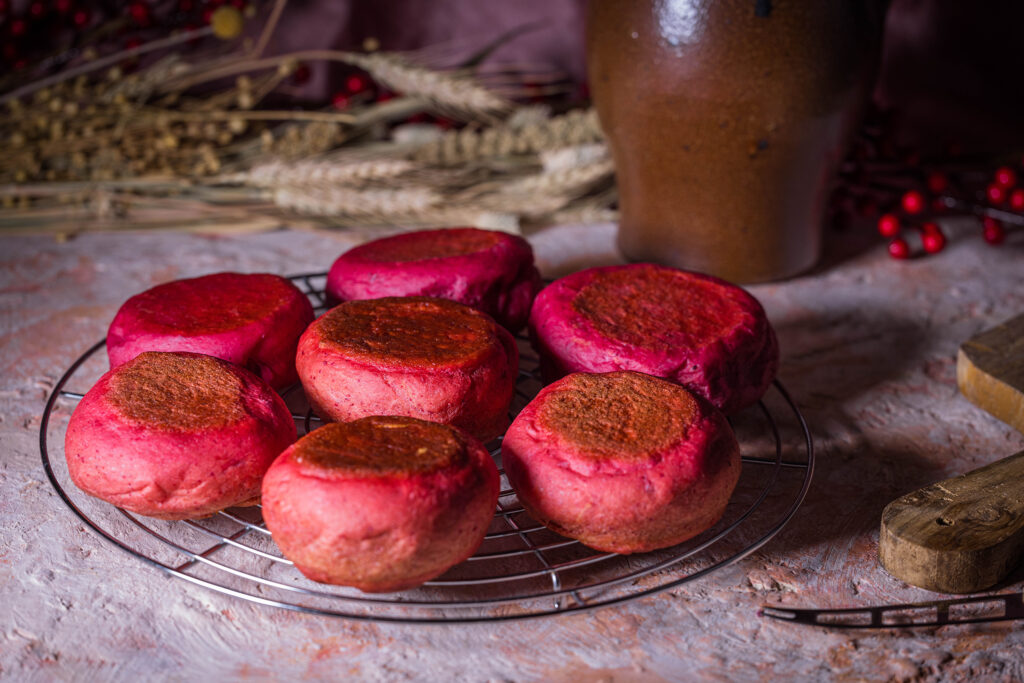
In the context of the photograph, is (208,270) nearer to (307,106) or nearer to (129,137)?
(129,137)

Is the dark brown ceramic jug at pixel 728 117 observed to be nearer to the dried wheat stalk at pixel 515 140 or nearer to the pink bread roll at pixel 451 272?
the dried wheat stalk at pixel 515 140

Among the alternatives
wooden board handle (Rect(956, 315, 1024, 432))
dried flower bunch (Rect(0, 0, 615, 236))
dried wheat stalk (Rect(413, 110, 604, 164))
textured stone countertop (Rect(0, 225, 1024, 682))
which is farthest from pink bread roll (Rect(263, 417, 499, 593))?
dried wheat stalk (Rect(413, 110, 604, 164))

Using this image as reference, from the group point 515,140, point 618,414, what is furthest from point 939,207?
point 618,414

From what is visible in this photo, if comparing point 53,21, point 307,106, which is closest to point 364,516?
point 307,106

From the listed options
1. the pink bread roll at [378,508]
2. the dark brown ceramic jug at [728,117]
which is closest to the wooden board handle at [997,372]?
the dark brown ceramic jug at [728,117]

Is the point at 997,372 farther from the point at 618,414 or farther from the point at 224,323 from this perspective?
the point at 224,323
